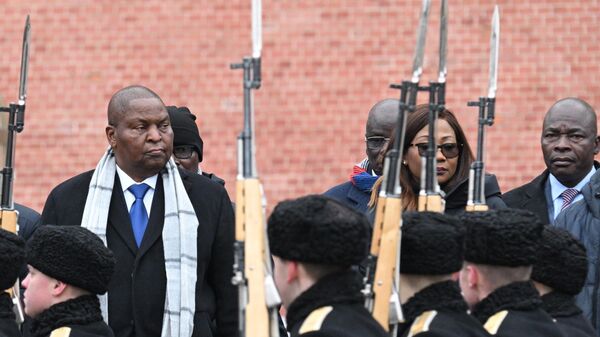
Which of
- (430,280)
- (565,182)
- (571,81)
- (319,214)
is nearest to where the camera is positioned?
(319,214)

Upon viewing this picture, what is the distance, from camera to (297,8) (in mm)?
11898

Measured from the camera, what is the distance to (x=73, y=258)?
18.2ft

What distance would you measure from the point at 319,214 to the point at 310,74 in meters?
7.21

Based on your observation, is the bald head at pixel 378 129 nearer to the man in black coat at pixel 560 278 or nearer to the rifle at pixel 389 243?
the man in black coat at pixel 560 278

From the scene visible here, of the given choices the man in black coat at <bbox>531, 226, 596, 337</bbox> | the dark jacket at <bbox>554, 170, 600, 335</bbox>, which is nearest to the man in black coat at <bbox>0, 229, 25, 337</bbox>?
the man in black coat at <bbox>531, 226, 596, 337</bbox>

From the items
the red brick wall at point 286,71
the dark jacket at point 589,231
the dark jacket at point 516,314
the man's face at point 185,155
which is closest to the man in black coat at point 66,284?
the dark jacket at point 516,314

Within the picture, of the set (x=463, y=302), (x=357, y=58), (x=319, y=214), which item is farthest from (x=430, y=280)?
(x=357, y=58)

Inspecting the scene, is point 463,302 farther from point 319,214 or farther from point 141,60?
point 141,60

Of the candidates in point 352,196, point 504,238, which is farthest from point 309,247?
point 352,196

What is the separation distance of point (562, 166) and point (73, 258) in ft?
11.2

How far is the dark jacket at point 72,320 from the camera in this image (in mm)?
5422

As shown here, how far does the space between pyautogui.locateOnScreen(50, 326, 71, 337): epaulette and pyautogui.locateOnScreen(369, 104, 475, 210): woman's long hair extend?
1802 mm

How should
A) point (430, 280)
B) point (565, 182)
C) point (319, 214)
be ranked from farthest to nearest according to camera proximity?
point (565, 182)
point (430, 280)
point (319, 214)

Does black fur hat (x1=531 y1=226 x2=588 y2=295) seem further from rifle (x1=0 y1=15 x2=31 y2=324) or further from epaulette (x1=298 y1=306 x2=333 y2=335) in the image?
rifle (x1=0 y1=15 x2=31 y2=324)
